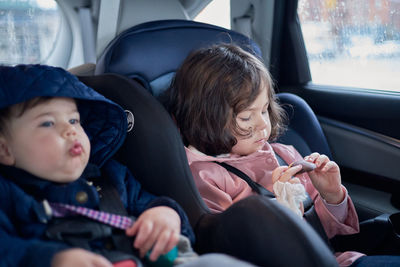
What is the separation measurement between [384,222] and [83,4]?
1479mm

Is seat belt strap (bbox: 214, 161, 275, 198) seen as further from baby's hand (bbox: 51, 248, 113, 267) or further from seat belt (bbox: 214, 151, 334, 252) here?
baby's hand (bbox: 51, 248, 113, 267)

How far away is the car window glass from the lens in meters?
2.19

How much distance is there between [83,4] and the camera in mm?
1970

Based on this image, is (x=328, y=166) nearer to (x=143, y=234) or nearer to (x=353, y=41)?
(x=143, y=234)

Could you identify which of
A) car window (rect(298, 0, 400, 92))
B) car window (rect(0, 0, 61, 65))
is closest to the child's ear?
car window (rect(0, 0, 61, 65))

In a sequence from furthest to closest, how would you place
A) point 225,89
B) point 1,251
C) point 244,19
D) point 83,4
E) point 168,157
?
point 244,19, point 83,4, point 225,89, point 168,157, point 1,251

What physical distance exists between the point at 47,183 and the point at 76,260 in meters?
0.28

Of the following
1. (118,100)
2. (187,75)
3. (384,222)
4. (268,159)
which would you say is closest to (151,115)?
(118,100)

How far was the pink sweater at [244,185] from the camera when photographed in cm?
140

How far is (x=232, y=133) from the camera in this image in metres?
1.45

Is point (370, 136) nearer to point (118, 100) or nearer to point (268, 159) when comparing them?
point (268, 159)

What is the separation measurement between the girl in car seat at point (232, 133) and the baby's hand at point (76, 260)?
0.55 metres

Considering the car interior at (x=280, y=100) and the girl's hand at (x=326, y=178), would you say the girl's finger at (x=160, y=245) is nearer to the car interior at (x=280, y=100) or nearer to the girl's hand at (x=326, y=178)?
the car interior at (x=280, y=100)

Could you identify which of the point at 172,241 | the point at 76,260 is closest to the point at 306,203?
the point at 172,241
